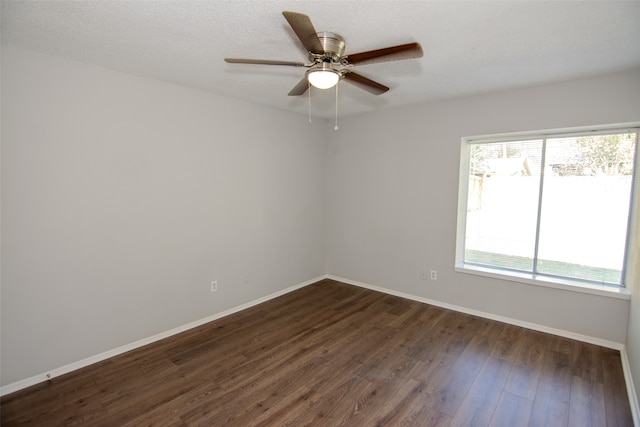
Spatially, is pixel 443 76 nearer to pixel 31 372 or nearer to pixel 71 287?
pixel 71 287

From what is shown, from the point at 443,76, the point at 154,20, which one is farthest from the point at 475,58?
the point at 154,20

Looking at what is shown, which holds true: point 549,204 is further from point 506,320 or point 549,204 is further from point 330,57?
point 330,57

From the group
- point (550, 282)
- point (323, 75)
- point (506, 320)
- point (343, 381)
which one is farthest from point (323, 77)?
point (506, 320)

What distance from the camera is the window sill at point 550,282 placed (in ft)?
9.26

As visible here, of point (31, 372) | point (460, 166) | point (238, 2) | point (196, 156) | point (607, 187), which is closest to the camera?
point (238, 2)

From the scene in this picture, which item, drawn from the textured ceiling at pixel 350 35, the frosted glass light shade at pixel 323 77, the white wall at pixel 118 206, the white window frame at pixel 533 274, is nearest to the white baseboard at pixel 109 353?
the white wall at pixel 118 206

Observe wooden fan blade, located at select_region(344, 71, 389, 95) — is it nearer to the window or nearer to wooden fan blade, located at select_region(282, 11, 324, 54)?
wooden fan blade, located at select_region(282, 11, 324, 54)

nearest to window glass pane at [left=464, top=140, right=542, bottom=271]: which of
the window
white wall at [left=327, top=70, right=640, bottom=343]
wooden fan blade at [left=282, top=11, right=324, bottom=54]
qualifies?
the window

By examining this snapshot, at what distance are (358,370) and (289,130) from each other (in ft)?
9.82

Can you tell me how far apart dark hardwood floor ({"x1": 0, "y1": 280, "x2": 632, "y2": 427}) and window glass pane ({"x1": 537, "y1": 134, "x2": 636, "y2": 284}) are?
77cm

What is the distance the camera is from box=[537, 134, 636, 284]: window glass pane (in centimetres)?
288

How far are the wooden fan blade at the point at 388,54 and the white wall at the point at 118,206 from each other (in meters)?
2.02

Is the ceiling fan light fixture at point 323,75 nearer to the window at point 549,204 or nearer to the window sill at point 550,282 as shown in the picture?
the window at point 549,204

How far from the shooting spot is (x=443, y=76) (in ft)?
9.14
